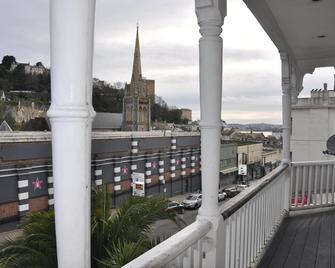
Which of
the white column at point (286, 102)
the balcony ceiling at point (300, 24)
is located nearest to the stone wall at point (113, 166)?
the white column at point (286, 102)

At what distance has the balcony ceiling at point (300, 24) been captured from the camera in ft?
8.65

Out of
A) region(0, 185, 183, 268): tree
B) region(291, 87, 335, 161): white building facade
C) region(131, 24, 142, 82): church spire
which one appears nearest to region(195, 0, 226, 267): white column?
region(0, 185, 183, 268): tree

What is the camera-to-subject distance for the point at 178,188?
1518 inches

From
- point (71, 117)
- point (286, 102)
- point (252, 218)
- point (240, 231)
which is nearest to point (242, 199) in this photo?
point (240, 231)

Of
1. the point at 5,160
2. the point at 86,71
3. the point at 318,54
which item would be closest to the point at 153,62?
the point at 5,160

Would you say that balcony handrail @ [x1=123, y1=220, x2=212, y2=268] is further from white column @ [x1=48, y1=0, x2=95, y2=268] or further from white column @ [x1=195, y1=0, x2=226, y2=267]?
white column @ [x1=48, y1=0, x2=95, y2=268]

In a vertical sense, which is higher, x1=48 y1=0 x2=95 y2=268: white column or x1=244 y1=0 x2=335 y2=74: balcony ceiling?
x1=244 y1=0 x2=335 y2=74: balcony ceiling

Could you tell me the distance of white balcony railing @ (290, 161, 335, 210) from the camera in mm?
4332

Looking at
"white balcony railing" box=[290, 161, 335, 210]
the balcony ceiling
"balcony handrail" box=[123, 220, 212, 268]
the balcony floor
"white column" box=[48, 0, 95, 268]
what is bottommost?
the balcony floor

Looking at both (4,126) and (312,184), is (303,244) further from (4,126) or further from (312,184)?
(4,126)

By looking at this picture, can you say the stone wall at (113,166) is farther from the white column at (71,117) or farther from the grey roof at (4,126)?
the white column at (71,117)

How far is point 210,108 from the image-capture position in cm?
165

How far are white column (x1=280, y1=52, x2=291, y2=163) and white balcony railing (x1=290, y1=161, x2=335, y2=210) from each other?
248 millimetres

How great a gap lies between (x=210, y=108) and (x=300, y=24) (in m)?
1.99
